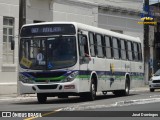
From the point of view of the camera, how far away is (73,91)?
20.9 meters

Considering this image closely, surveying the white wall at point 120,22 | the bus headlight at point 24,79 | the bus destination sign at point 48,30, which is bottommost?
the bus headlight at point 24,79

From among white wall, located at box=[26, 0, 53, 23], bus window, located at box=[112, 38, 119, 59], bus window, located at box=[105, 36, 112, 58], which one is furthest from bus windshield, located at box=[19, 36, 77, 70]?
white wall, located at box=[26, 0, 53, 23]

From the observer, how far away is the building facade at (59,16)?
31.0m

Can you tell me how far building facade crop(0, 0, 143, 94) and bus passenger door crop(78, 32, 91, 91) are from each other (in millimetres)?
7685

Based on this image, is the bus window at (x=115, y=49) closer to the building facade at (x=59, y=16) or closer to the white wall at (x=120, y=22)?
the building facade at (x=59, y=16)

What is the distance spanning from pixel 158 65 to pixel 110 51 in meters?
30.0

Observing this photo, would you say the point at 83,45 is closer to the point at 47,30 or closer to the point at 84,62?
the point at 84,62

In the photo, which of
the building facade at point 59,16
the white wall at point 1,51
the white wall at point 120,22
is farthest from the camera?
the white wall at point 120,22

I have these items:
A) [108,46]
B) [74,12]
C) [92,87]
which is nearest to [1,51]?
[74,12]

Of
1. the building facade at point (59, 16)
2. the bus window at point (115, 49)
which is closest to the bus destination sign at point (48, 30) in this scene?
the bus window at point (115, 49)

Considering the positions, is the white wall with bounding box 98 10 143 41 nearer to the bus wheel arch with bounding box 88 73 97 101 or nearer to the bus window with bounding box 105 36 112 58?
the bus window with bounding box 105 36 112 58

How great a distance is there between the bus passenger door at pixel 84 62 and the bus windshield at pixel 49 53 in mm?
454

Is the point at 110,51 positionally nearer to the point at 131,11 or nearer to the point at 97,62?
the point at 97,62

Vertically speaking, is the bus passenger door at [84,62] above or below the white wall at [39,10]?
below
